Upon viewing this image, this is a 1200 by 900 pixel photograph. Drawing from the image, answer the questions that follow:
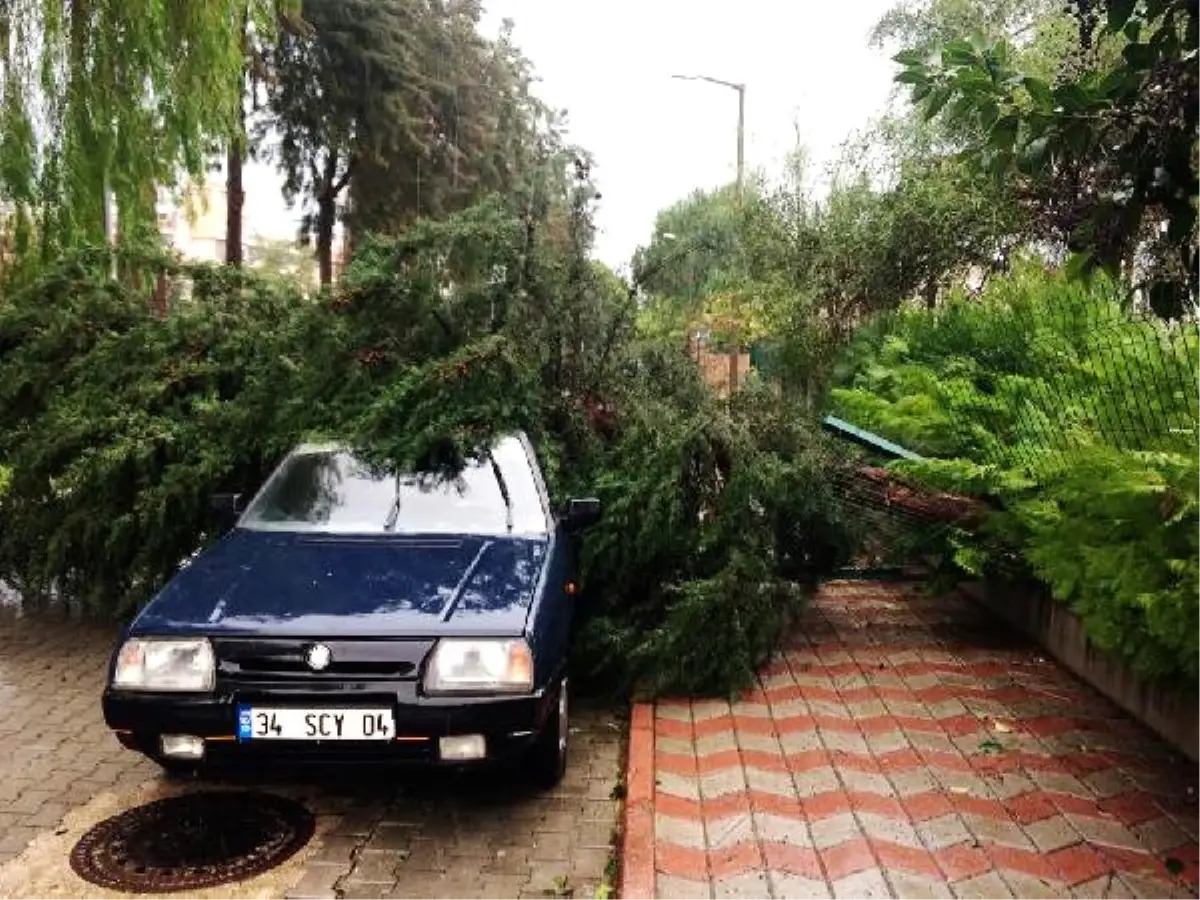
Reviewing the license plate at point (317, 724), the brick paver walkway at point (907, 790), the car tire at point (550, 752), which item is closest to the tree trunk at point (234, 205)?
the brick paver walkway at point (907, 790)

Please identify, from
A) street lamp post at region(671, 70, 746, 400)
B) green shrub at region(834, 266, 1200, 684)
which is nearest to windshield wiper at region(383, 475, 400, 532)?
green shrub at region(834, 266, 1200, 684)

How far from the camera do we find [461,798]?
449 centimetres

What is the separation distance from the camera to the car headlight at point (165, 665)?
12.8 feet

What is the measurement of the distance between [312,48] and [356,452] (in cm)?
1893

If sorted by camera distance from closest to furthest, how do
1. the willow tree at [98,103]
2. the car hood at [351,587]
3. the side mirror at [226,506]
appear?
the car hood at [351,587] < the side mirror at [226,506] < the willow tree at [98,103]

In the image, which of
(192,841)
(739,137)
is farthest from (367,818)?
(739,137)

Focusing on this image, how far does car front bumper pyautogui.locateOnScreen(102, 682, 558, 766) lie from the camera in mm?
3814

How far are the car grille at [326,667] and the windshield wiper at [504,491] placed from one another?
131cm

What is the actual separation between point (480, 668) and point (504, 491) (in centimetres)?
161

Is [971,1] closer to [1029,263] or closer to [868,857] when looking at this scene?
[1029,263]

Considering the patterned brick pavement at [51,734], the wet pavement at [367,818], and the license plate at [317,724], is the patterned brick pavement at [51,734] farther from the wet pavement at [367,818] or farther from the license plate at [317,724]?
the license plate at [317,724]

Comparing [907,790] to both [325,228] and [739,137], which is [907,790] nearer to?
[739,137]

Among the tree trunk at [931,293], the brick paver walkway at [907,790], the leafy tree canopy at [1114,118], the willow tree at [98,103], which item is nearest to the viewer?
the leafy tree canopy at [1114,118]

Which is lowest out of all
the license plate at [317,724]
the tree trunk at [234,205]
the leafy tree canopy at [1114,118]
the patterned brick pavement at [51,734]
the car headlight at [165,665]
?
the patterned brick pavement at [51,734]
